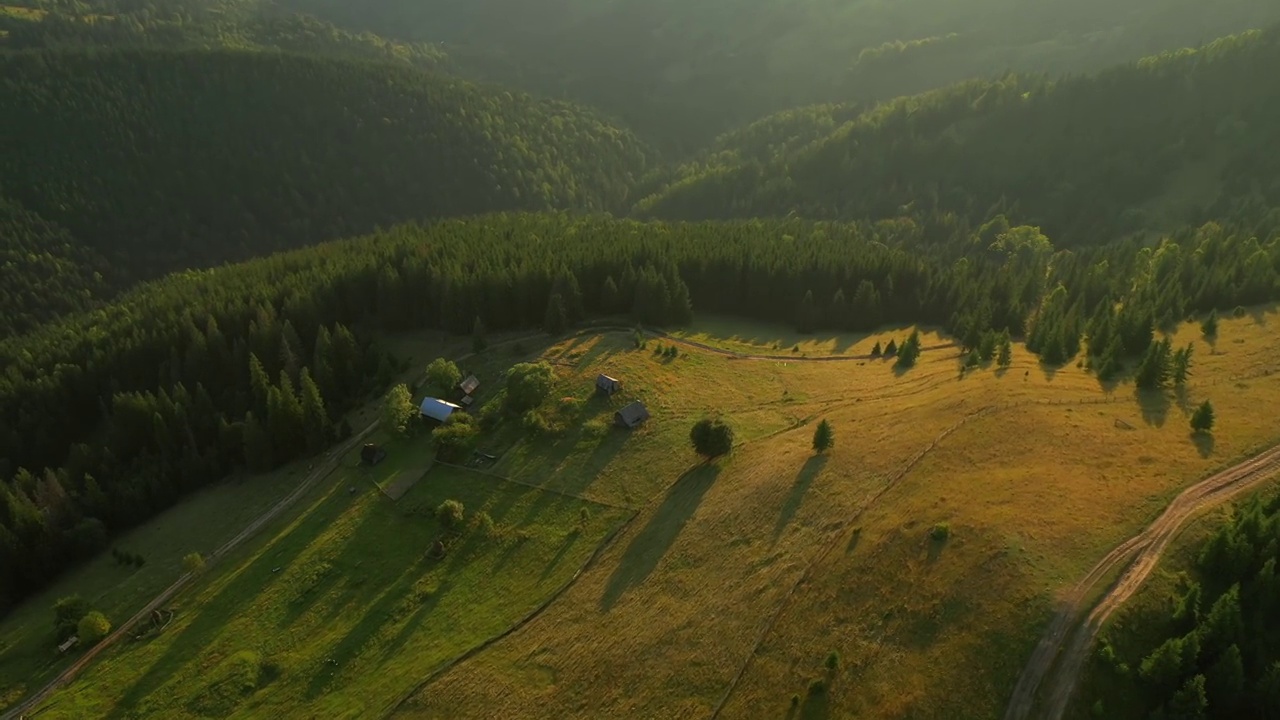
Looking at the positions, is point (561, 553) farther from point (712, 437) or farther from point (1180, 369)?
point (1180, 369)

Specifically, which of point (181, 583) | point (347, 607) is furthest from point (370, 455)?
point (347, 607)

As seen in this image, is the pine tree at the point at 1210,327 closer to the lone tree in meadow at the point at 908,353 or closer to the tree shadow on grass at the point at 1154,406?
the tree shadow on grass at the point at 1154,406

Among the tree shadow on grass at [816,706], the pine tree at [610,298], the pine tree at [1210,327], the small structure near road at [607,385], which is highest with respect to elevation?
the pine tree at [610,298]

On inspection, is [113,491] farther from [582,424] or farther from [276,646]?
[582,424]

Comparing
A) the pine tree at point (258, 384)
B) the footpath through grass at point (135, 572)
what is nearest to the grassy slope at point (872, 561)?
the footpath through grass at point (135, 572)

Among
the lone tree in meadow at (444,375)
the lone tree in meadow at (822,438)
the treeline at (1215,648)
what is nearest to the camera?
the treeline at (1215,648)

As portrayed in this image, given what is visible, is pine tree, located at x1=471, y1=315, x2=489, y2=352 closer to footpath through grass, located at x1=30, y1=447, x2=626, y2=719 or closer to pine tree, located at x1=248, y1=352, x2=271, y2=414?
pine tree, located at x1=248, y1=352, x2=271, y2=414

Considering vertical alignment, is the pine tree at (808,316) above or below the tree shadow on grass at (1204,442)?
below

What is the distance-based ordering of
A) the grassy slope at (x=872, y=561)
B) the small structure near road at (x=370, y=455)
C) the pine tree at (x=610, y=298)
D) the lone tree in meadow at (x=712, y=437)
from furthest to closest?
the pine tree at (x=610, y=298) < the small structure near road at (x=370, y=455) < the lone tree in meadow at (x=712, y=437) < the grassy slope at (x=872, y=561)
